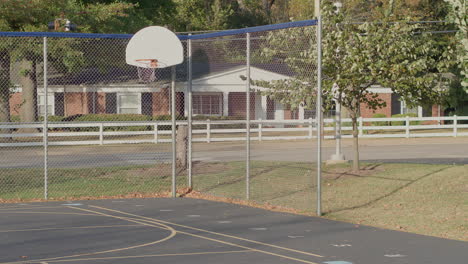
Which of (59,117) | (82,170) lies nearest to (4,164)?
(82,170)

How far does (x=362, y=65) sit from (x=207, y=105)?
18664 mm

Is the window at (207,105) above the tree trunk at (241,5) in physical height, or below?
below

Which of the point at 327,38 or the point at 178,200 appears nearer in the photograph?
the point at 178,200

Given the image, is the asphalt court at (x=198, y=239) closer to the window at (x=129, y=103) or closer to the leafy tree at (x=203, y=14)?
the window at (x=129, y=103)

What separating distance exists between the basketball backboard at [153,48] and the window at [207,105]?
1274 centimetres

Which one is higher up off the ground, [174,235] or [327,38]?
[327,38]

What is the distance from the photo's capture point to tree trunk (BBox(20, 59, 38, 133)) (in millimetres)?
23406

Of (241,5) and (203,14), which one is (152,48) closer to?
(203,14)

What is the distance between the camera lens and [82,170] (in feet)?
66.4

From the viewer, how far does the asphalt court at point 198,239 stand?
31.4 ft

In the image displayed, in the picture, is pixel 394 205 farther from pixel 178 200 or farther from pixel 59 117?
pixel 59 117

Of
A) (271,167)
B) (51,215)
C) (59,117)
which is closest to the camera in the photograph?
(51,215)

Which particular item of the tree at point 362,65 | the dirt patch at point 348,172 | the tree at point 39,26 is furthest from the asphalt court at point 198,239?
the tree at point 39,26

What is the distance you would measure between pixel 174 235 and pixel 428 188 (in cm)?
658
